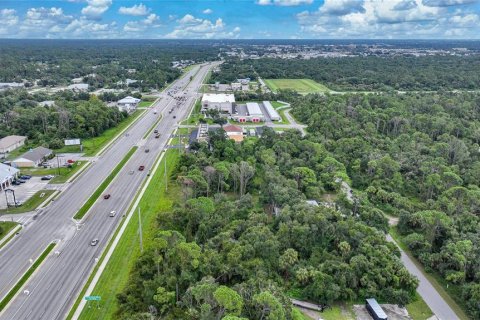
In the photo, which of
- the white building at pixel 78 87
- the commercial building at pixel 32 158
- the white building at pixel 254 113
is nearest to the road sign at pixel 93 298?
the commercial building at pixel 32 158

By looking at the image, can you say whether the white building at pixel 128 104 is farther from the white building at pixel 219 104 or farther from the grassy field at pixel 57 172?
the grassy field at pixel 57 172

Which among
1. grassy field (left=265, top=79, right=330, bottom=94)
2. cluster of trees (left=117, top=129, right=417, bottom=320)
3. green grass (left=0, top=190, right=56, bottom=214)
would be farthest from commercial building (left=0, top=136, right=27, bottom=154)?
grassy field (left=265, top=79, right=330, bottom=94)

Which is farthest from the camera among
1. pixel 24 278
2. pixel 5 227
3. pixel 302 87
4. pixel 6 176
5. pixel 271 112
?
pixel 302 87

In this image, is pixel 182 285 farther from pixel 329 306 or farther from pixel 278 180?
pixel 278 180

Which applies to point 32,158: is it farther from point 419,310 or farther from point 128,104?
point 419,310

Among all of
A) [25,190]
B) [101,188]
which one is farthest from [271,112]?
[25,190]

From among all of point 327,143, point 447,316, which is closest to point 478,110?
point 327,143

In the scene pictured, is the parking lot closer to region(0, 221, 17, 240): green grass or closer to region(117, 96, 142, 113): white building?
region(0, 221, 17, 240): green grass
